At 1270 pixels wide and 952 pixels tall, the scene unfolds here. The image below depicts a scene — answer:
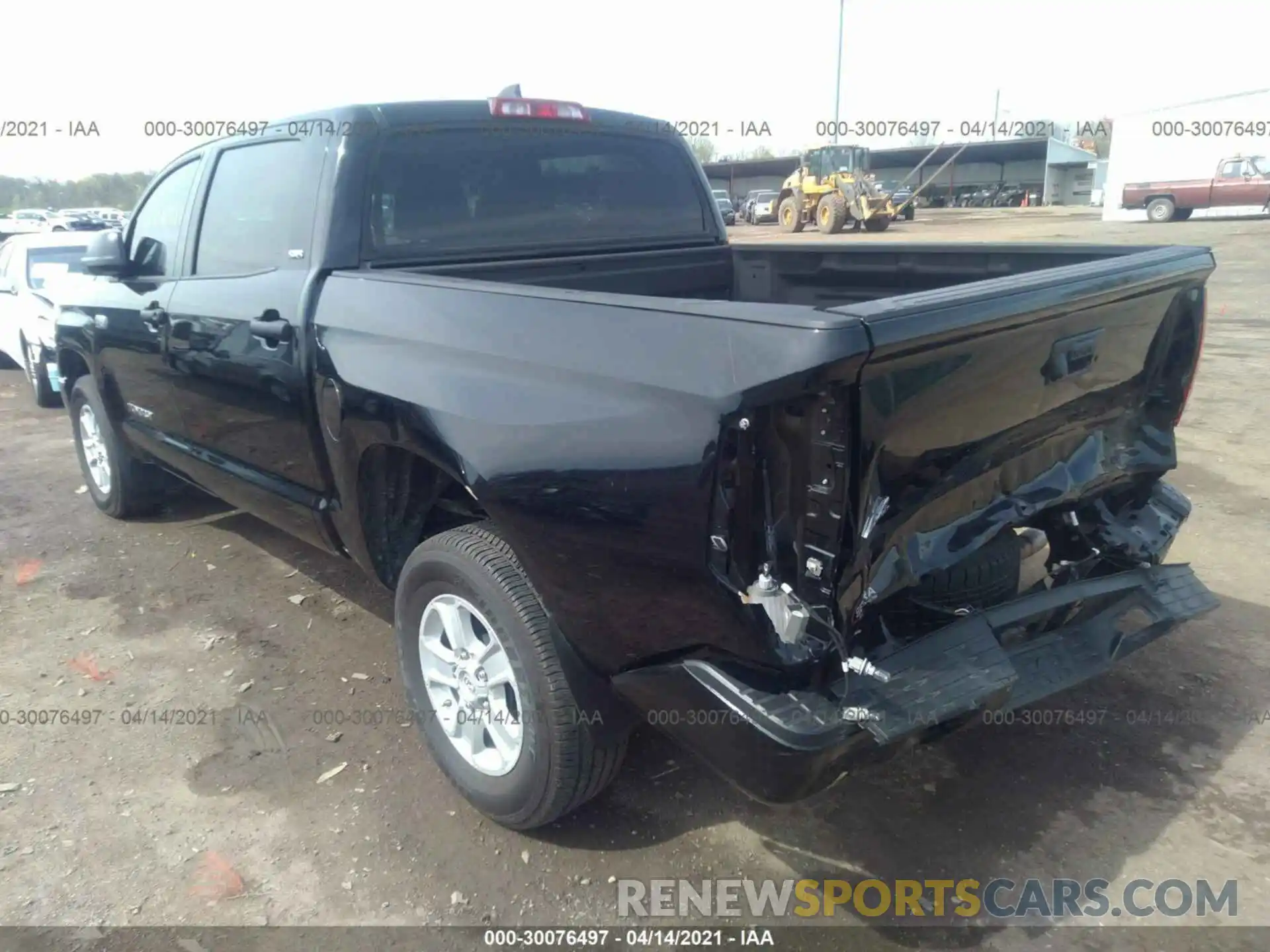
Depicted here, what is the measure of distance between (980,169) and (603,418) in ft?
188

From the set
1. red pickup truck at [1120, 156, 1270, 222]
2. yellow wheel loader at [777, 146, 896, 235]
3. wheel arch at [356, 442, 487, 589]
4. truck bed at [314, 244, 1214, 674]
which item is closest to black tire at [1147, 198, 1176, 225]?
red pickup truck at [1120, 156, 1270, 222]

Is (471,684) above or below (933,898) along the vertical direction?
above

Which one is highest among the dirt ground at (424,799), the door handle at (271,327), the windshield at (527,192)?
the windshield at (527,192)

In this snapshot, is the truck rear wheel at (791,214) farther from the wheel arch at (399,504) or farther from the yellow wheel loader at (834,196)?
the wheel arch at (399,504)

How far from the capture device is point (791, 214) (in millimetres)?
32500

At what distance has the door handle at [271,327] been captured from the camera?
128 inches

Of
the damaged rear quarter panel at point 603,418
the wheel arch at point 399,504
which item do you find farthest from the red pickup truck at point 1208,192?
the damaged rear quarter panel at point 603,418

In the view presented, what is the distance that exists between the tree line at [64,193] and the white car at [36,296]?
45.7 metres

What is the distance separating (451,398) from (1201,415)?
6.47m

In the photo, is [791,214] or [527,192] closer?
[527,192]

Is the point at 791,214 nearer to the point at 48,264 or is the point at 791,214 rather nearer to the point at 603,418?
the point at 48,264

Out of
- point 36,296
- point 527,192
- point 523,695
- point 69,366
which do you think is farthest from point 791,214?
point 523,695

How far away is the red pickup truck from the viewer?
27.8 m

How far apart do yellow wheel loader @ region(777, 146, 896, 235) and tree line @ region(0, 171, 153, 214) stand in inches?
1393
